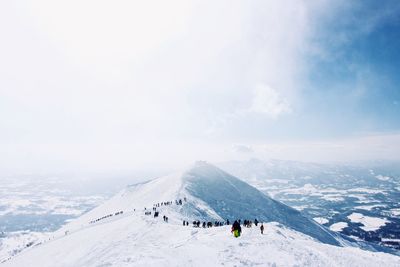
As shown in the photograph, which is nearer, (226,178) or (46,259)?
(46,259)

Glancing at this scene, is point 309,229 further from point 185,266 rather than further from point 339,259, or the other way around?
point 185,266

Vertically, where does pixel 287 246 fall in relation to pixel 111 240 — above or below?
above

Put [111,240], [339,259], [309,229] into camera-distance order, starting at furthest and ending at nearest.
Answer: [309,229], [111,240], [339,259]

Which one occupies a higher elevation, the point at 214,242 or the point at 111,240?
the point at 214,242

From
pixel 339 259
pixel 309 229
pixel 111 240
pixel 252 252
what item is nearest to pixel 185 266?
pixel 252 252

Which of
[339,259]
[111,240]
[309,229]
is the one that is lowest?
[309,229]

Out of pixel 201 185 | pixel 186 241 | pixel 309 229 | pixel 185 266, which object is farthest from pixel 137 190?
pixel 185 266

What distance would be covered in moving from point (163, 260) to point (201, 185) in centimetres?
12340

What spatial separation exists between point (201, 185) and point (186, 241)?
113347mm

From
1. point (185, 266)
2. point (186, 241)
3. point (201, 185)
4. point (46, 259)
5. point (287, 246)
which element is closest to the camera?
point (185, 266)

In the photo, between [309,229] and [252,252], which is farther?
[309,229]

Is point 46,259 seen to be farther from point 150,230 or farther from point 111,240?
point 150,230

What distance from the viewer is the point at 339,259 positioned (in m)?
34.3

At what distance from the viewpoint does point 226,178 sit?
7279 inches
